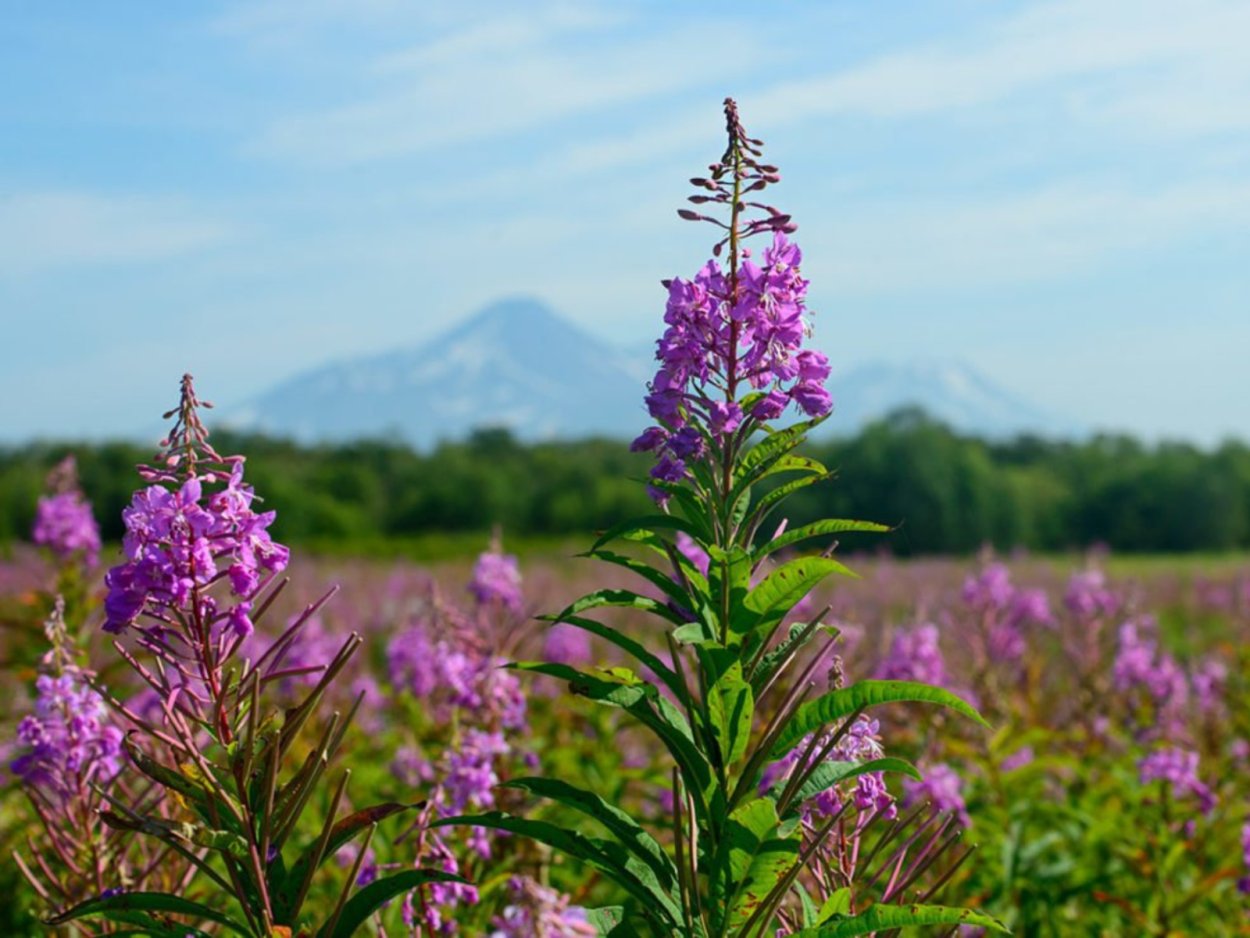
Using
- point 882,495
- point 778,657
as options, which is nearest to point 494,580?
point 778,657

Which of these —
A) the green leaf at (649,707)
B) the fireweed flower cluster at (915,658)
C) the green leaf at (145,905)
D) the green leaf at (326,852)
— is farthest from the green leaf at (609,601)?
the fireweed flower cluster at (915,658)

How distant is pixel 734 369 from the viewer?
99.9 inches

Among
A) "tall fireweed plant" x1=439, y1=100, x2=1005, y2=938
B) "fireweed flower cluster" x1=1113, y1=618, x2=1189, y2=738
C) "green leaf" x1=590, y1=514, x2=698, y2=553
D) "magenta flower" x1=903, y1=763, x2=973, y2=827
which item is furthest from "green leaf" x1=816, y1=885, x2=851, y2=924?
"fireweed flower cluster" x1=1113, y1=618, x2=1189, y2=738

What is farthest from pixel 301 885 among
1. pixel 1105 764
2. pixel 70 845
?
pixel 1105 764

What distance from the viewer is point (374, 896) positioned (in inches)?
90.8

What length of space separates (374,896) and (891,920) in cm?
91

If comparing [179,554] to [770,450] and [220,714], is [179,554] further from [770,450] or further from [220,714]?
[770,450]

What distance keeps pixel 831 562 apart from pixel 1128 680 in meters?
5.84

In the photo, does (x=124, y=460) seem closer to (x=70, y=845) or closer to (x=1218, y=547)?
(x=1218, y=547)

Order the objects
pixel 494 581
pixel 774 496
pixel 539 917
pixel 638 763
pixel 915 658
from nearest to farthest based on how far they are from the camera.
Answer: pixel 539 917, pixel 774 496, pixel 494 581, pixel 915 658, pixel 638 763

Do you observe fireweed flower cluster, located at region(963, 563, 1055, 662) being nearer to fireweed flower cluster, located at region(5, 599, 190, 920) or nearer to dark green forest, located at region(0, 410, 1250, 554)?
fireweed flower cluster, located at region(5, 599, 190, 920)

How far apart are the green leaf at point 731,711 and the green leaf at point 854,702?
0.07 metres

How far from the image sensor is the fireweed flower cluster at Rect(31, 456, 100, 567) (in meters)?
6.74

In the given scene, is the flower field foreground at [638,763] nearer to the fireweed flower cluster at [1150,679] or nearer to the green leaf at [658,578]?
the green leaf at [658,578]
